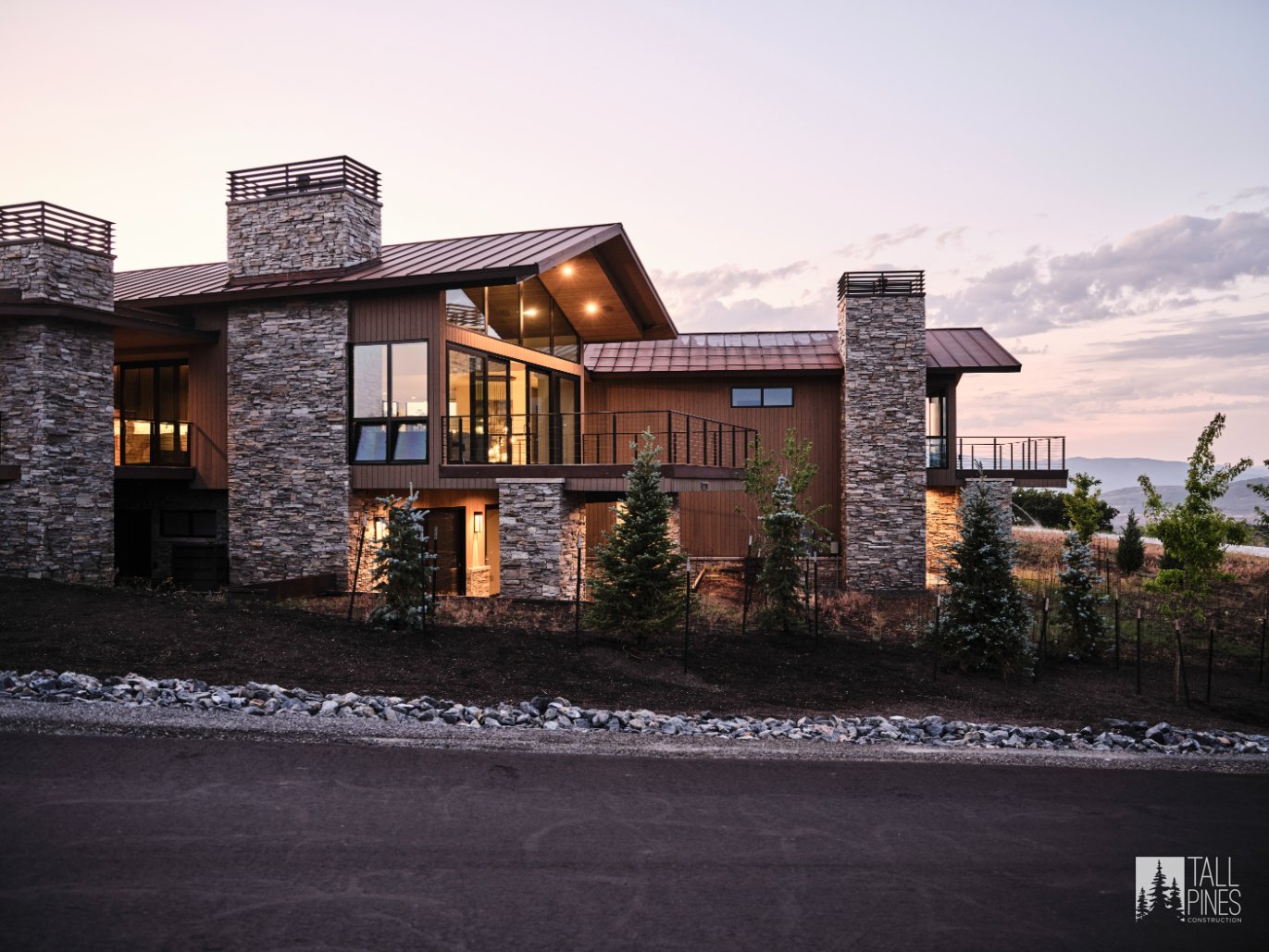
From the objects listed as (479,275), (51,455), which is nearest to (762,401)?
(479,275)

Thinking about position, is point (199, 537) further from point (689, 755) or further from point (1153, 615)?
point (1153, 615)

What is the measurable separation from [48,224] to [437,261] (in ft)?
24.1

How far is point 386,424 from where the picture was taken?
1686 centimetres

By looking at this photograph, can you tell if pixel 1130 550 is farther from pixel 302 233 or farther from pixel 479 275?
pixel 302 233

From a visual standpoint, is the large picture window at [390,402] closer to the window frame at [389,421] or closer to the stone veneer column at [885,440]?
the window frame at [389,421]

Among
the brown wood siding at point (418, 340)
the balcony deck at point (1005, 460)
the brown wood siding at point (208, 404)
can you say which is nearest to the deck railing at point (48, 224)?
the brown wood siding at point (208, 404)

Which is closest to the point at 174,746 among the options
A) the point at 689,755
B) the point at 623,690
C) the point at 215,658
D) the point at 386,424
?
the point at 215,658

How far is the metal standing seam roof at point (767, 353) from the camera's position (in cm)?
2178

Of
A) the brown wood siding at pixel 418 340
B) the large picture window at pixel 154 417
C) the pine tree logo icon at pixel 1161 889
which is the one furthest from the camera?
the large picture window at pixel 154 417

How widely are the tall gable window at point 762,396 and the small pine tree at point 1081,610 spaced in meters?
9.90

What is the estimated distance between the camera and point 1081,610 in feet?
43.4

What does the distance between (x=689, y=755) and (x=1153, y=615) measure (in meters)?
14.2

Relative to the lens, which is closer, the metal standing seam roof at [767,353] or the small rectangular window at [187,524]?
the small rectangular window at [187,524]

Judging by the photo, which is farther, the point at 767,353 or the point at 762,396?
the point at 767,353
